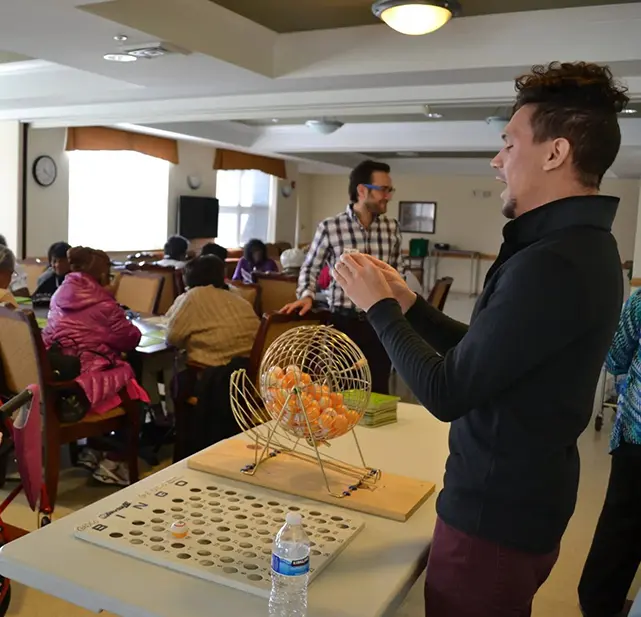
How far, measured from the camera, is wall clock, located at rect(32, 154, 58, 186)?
22.3 feet

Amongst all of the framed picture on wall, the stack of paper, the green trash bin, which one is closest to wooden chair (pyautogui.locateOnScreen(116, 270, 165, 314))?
the stack of paper

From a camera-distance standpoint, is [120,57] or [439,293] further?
[439,293]

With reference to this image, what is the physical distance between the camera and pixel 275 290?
4793 mm

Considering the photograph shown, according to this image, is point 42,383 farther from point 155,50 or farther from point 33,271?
point 33,271

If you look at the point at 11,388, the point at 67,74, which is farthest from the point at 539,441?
the point at 67,74

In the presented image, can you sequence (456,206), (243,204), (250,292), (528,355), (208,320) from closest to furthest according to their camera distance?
(528,355) → (208,320) → (250,292) → (243,204) → (456,206)

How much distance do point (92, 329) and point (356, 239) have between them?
4.03 ft

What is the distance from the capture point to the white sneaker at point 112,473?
326cm

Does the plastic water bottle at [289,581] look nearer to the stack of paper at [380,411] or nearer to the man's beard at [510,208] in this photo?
the man's beard at [510,208]

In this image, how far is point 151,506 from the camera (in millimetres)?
1345

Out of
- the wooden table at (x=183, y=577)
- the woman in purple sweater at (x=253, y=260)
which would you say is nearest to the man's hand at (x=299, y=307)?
the wooden table at (x=183, y=577)

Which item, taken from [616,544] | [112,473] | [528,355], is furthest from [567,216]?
[112,473]

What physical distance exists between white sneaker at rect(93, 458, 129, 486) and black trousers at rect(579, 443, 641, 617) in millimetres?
2014

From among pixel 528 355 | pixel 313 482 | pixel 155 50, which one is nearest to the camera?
pixel 528 355
